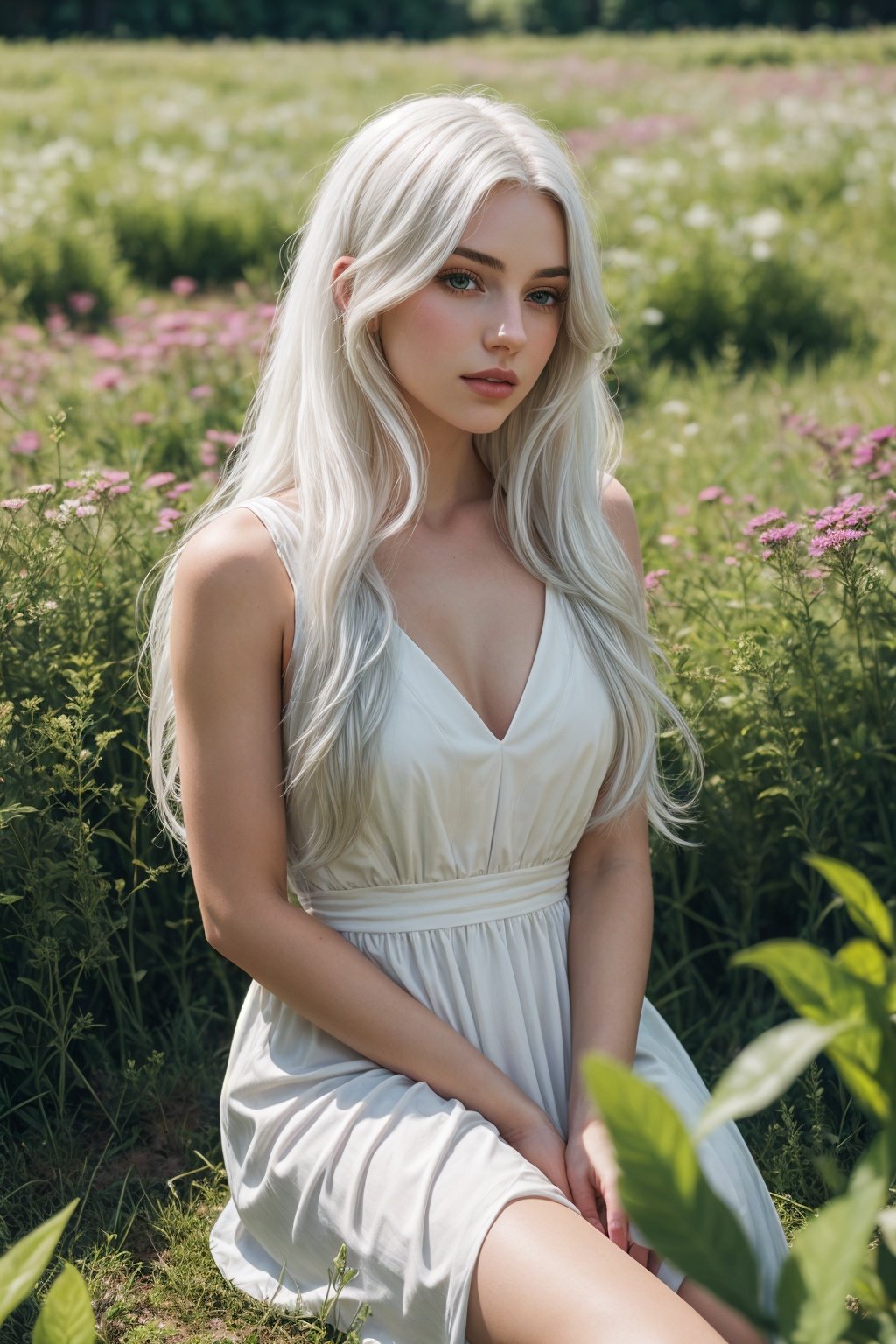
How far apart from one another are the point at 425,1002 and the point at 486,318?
2.89 feet

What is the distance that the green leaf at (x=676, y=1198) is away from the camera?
64cm

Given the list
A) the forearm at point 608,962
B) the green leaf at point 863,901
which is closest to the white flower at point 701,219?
the forearm at point 608,962

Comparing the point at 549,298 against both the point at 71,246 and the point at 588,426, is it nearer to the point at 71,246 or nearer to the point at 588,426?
the point at 588,426

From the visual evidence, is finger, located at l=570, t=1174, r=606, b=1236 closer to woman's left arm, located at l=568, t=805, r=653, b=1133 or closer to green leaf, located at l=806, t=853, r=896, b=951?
woman's left arm, located at l=568, t=805, r=653, b=1133

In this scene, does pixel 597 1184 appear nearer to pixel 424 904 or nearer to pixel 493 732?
pixel 424 904

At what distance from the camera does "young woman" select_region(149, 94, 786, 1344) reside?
1.74 m

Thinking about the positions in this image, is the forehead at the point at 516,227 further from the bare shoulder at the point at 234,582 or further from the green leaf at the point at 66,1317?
the green leaf at the point at 66,1317

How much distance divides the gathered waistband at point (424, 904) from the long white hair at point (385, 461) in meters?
0.07

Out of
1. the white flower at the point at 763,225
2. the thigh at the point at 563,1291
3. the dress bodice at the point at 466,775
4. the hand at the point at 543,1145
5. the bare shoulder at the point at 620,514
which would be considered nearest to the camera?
the thigh at the point at 563,1291

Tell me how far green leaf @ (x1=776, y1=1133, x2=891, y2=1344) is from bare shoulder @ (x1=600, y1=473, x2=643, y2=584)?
5.37ft

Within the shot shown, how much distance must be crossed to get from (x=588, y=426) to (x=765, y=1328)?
64.2 inches

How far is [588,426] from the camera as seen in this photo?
7.07 feet

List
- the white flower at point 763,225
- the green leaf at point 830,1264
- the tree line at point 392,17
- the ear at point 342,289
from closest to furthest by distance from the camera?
the green leaf at point 830,1264 < the ear at point 342,289 < the white flower at point 763,225 < the tree line at point 392,17

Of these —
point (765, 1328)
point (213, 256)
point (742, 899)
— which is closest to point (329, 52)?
point (213, 256)
